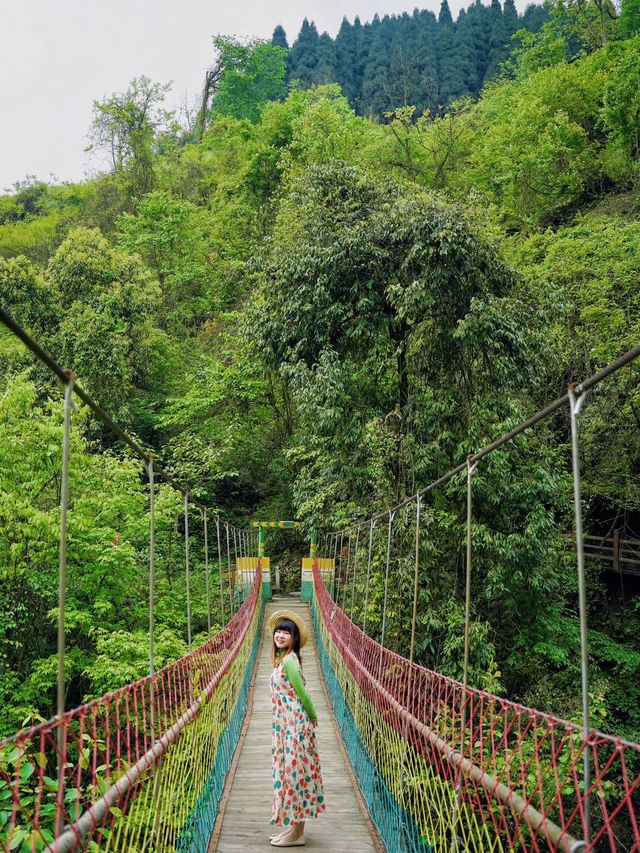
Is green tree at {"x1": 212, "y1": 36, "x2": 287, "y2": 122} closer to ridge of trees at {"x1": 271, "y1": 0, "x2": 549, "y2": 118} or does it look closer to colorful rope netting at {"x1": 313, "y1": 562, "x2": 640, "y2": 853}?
ridge of trees at {"x1": 271, "y1": 0, "x2": 549, "y2": 118}

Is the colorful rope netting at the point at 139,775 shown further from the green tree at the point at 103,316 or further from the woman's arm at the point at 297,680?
the green tree at the point at 103,316

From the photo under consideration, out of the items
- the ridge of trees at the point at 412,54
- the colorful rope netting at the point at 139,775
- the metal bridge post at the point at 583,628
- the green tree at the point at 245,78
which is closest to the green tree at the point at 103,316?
the colorful rope netting at the point at 139,775

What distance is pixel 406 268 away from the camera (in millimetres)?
7801

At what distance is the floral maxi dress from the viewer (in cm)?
296

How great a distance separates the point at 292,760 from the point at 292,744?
2.2 inches

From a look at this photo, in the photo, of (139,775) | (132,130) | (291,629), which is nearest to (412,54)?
(132,130)

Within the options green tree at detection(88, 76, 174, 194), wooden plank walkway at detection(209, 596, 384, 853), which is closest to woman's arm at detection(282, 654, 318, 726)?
wooden plank walkway at detection(209, 596, 384, 853)

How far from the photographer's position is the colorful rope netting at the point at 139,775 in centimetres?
144

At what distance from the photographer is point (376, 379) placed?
836cm

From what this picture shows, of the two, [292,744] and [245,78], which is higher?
[245,78]

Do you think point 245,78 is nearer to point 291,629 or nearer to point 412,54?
point 412,54

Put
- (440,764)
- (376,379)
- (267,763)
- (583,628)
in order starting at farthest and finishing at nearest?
1. (376,379)
2. (267,763)
3. (440,764)
4. (583,628)

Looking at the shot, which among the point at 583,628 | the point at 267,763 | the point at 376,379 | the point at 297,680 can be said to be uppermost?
the point at 376,379

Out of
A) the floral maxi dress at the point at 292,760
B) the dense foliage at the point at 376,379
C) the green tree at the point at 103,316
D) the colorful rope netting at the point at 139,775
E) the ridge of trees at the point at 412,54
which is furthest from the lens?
the ridge of trees at the point at 412,54
